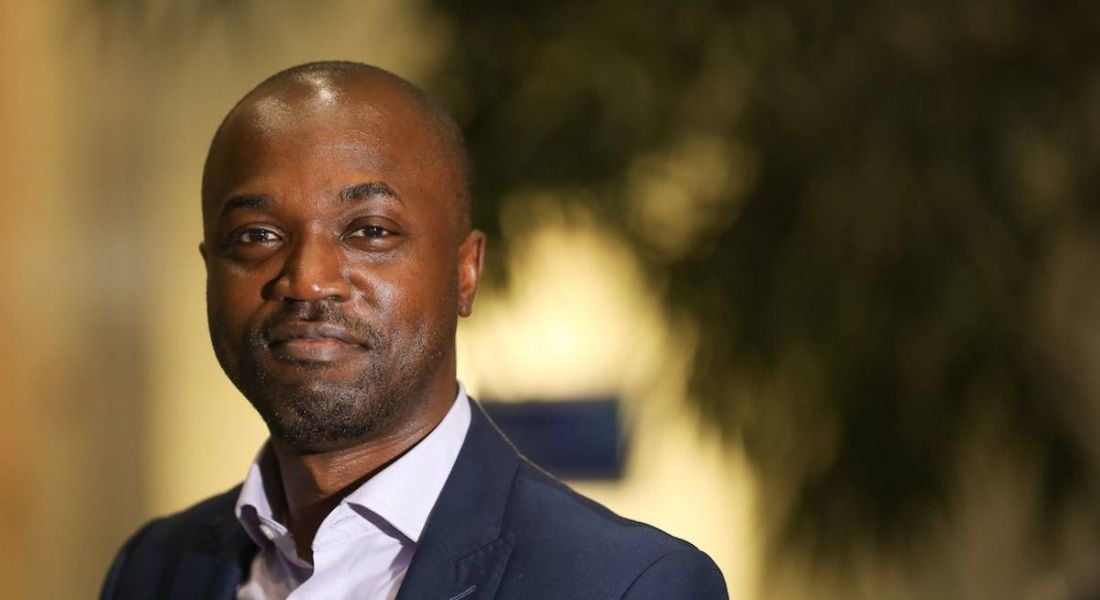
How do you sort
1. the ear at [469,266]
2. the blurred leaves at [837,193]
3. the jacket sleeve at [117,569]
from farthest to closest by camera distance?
1. the blurred leaves at [837,193]
2. the jacket sleeve at [117,569]
3. the ear at [469,266]

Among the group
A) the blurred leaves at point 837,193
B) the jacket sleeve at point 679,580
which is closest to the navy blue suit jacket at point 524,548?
the jacket sleeve at point 679,580

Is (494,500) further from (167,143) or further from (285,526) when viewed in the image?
(167,143)

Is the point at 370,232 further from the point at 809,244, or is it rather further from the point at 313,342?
the point at 809,244

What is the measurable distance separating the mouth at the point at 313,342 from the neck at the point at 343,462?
7cm

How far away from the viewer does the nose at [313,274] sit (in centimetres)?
83

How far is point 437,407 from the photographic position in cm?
91

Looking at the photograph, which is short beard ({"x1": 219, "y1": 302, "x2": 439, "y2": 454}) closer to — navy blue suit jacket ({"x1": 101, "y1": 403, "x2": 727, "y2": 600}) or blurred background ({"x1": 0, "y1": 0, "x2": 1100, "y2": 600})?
navy blue suit jacket ({"x1": 101, "y1": 403, "x2": 727, "y2": 600})

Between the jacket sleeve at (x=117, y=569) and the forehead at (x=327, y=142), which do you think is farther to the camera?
the jacket sleeve at (x=117, y=569)

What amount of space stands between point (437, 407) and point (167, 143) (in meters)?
1.38

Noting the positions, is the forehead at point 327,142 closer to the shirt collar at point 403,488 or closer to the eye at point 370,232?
the eye at point 370,232

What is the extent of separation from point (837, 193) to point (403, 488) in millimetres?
923

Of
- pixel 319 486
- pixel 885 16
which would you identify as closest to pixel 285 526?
pixel 319 486

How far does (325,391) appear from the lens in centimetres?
84

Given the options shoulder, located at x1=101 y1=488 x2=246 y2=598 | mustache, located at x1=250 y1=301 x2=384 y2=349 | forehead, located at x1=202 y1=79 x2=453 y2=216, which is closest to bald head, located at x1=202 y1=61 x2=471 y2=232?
forehead, located at x1=202 y1=79 x2=453 y2=216
